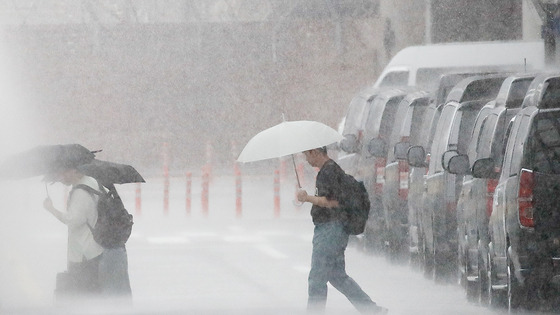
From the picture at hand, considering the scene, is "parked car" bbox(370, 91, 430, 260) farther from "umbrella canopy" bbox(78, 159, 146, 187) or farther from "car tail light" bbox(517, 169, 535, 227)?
"umbrella canopy" bbox(78, 159, 146, 187)

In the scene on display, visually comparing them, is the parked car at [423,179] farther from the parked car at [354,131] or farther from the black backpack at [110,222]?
the black backpack at [110,222]

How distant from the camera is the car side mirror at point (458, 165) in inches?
561

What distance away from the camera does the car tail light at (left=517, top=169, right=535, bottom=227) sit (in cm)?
1270

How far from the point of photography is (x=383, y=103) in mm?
20141

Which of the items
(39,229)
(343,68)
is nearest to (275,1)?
(343,68)

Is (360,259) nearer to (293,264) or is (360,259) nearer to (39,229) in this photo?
(293,264)

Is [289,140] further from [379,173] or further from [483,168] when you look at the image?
[379,173]

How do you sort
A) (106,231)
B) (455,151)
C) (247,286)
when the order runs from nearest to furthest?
(106,231) → (455,151) → (247,286)

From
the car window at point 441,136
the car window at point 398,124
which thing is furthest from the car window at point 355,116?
the car window at point 441,136

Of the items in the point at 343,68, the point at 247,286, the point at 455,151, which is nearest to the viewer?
the point at 455,151

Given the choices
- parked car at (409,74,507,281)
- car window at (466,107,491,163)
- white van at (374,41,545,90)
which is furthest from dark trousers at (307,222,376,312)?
white van at (374,41,545,90)

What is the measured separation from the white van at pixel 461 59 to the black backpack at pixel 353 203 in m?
15.7

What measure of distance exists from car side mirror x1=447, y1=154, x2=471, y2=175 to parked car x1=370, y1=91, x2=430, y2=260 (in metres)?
4.04

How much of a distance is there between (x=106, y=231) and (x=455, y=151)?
368 cm
